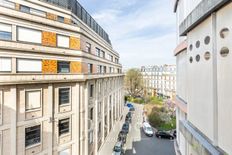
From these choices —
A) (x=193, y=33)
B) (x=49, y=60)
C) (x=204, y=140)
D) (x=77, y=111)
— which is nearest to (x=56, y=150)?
(x=77, y=111)

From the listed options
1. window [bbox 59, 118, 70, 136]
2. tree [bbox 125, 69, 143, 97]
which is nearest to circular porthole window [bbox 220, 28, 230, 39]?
window [bbox 59, 118, 70, 136]

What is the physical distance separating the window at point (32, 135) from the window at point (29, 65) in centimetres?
447

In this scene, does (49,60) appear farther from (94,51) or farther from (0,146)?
(94,51)

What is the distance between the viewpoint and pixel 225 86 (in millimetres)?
7035

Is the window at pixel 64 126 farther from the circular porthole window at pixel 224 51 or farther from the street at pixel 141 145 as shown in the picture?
the circular porthole window at pixel 224 51

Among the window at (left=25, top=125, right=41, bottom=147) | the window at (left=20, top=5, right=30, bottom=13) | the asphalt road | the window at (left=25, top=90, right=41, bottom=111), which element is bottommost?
the asphalt road

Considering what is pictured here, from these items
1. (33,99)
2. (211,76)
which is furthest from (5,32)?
(211,76)

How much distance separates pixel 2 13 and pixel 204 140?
14399 mm

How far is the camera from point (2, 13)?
13.1 m

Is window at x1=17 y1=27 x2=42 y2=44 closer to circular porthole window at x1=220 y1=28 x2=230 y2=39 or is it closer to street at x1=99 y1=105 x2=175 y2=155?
circular porthole window at x1=220 y1=28 x2=230 y2=39

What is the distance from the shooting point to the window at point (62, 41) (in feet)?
56.9

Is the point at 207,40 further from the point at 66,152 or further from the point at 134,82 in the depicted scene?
the point at 134,82

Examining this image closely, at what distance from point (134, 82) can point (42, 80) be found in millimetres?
60990

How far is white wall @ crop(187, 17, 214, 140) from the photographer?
8.24m
